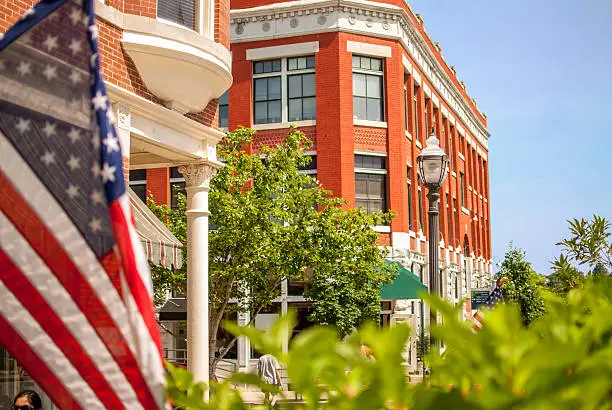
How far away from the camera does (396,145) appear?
2823 cm

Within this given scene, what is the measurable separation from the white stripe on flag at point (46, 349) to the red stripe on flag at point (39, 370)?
0.01 m

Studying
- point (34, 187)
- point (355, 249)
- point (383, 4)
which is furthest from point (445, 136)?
point (34, 187)

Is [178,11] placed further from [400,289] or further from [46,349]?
[400,289]

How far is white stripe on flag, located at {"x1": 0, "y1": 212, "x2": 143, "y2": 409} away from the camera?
9.68 ft

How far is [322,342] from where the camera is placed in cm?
150

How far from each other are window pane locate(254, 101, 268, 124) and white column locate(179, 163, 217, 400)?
15321 millimetres

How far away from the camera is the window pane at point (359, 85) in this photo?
28.1 meters

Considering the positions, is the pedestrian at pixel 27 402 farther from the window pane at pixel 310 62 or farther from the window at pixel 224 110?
the window at pixel 224 110

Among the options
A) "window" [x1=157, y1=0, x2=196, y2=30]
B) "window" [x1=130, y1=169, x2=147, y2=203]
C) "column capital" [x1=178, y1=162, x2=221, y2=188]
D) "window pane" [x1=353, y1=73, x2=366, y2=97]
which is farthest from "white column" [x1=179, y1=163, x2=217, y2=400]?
"window" [x1=130, y1=169, x2=147, y2=203]

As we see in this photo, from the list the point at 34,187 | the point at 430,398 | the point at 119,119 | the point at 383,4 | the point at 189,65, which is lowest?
the point at 430,398

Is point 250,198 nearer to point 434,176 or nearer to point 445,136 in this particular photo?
point 434,176

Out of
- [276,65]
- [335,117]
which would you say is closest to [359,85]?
[335,117]

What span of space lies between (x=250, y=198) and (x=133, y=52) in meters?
7.84

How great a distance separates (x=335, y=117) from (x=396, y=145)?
247 centimetres
